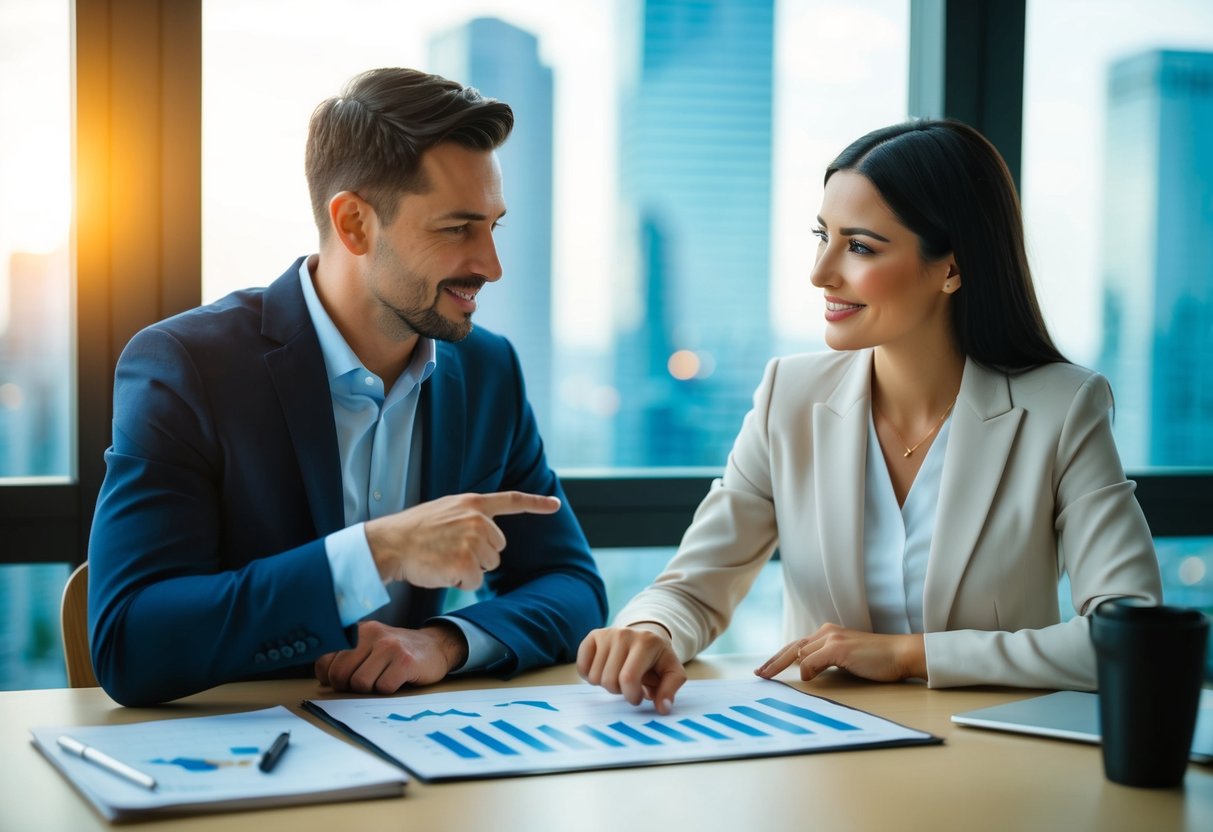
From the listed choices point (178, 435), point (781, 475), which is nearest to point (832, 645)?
point (781, 475)

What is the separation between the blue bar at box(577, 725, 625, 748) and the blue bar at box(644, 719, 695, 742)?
0.06 m

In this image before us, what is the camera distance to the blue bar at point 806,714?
1.33 m

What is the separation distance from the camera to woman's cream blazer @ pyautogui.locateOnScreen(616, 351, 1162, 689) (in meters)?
1.77

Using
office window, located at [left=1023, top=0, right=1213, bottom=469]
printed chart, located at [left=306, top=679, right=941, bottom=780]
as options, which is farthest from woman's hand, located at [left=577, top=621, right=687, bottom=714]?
office window, located at [left=1023, top=0, right=1213, bottom=469]

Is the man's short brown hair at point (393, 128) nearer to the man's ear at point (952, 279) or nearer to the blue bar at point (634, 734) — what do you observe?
the man's ear at point (952, 279)

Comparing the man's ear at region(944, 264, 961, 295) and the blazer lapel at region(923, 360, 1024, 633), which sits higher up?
the man's ear at region(944, 264, 961, 295)

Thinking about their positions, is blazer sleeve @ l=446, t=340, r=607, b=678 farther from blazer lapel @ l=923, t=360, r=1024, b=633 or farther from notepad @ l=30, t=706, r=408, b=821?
blazer lapel @ l=923, t=360, r=1024, b=633

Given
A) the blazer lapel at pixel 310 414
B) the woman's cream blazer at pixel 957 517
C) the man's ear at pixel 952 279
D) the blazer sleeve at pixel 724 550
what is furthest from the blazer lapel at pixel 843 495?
the blazer lapel at pixel 310 414

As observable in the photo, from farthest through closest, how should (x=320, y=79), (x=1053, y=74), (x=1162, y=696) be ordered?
(x=1053, y=74) < (x=320, y=79) < (x=1162, y=696)

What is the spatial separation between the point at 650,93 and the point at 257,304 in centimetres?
121

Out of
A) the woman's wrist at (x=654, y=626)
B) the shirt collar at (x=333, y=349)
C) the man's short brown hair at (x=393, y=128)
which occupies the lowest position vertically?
the woman's wrist at (x=654, y=626)

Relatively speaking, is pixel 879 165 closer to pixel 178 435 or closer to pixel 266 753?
pixel 178 435

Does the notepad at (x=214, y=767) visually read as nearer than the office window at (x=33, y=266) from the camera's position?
Yes

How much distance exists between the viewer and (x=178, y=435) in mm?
1611
